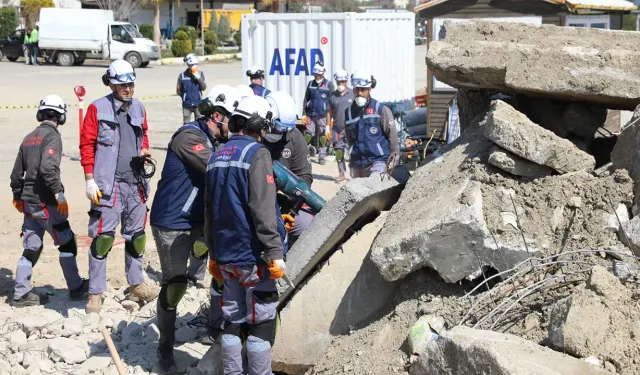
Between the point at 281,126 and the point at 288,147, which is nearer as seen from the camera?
the point at 281,126

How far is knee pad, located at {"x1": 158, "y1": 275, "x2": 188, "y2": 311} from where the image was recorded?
20.1 ft

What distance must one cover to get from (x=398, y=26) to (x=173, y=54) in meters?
28.2

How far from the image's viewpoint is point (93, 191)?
7047mm

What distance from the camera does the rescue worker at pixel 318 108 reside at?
14930 millimetres

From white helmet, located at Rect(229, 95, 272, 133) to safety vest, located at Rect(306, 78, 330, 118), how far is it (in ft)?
31.4

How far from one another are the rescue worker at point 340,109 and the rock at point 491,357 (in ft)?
29.8

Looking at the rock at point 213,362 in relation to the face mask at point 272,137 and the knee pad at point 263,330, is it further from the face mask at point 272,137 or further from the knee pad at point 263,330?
the face mask at point 272,137

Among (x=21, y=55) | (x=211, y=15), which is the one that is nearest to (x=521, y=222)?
(x=21, y=55)

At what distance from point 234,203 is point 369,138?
14.1 feet

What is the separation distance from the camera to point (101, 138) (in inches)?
283

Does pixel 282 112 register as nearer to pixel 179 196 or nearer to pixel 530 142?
pixel 179 196

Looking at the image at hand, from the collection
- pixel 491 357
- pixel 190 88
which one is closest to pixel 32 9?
pixel 190 88

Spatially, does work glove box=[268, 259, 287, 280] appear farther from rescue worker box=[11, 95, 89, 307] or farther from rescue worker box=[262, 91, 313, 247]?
rescue worker box=[11, 95, 89, 307]

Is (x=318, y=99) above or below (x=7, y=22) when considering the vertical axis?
below
